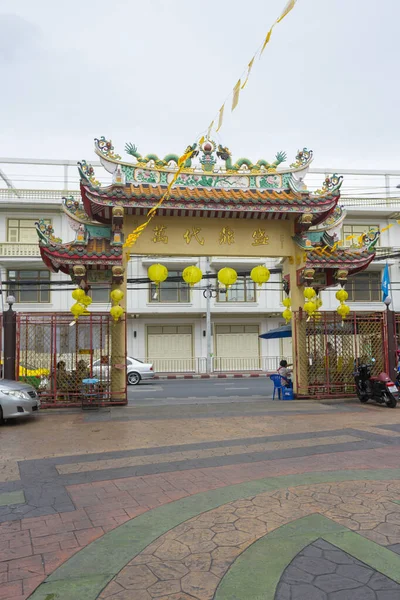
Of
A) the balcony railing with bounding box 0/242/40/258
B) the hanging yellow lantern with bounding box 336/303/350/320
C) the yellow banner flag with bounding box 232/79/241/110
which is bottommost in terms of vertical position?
the hanging yellow lantern with bounding box 336/303/350/320

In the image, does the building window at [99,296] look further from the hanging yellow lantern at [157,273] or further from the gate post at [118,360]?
the hanging yellow lantern at [157,273]

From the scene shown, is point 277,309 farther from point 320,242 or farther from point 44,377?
point 44,377

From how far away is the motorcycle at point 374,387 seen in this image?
12.1 metres

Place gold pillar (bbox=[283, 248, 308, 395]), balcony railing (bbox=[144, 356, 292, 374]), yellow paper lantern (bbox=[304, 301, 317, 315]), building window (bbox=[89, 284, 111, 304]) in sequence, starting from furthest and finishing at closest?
balcony railing (bbox=[144, 356, 292, 374]) < building window (bbox=[89, 284, 111, 304]) < gold pillar (bbox=[283, 248, 308, 395]) < yellow paper lantern (bbox=[304, 301, 317, 315])

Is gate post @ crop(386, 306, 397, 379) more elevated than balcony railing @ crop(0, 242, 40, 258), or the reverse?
balcony railing @ crop(0, 242, 40, 258)

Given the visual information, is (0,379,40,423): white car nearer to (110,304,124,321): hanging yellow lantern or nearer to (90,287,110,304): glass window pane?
(110,304,124,321): hanging yellow lantern

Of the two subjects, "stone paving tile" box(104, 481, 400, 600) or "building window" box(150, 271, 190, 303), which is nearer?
"stone paving tile" box(104, 481, 400, 600)

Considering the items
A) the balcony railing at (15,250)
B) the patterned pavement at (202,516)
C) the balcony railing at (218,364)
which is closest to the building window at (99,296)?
the balcony railing at (15,250)

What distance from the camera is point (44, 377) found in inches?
508

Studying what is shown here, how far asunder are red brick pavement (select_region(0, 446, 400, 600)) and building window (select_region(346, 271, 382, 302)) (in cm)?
2551

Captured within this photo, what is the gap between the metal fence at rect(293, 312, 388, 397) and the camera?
13906 millimetres

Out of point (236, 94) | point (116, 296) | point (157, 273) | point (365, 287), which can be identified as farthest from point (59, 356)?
point (365, 287)

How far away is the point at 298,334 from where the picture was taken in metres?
13.9

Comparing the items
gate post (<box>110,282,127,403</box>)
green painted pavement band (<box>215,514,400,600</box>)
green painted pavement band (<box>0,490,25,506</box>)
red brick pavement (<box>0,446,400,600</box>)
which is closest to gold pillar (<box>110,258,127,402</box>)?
gate post (<box>110,282,127,403</box>)
